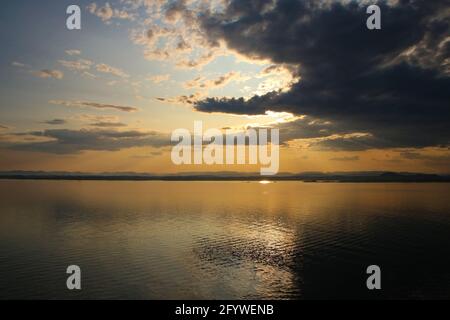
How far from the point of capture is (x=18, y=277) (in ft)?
115

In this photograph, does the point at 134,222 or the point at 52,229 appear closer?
the point at 52,229
